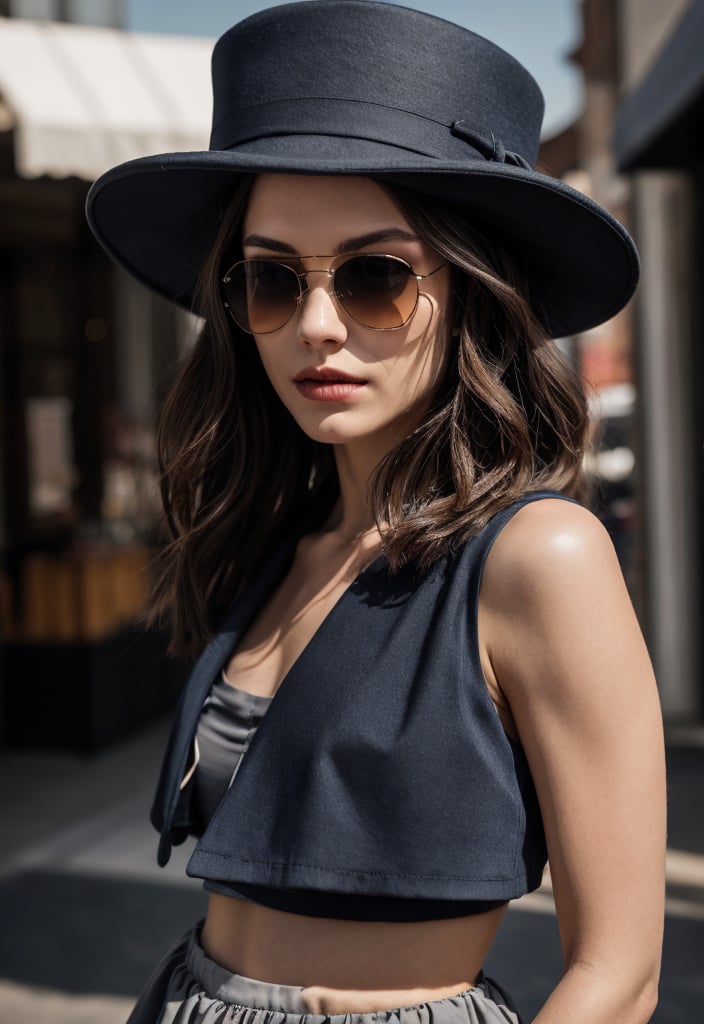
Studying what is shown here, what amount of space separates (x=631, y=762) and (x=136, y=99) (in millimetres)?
4693

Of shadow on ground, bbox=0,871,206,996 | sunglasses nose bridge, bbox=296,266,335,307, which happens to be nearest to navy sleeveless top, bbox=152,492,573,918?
sunglasses nose bridge, bbox=296,266,335,307

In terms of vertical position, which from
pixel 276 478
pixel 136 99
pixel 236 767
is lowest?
pixel 236 767

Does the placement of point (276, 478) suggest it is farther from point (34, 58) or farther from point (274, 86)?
Result: point (34, 58)

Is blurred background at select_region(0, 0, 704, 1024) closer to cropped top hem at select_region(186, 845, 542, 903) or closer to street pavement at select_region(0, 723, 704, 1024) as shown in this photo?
street pavement at select_region(0, 723, 704, 1024)

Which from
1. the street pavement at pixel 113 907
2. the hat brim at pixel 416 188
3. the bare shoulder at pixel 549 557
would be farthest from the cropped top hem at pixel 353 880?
the street pavement at pixel 113 907

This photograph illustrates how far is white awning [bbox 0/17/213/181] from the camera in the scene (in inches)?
185

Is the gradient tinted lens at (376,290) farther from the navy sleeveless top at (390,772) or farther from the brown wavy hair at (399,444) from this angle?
the navy sleeveless top at (390,772)

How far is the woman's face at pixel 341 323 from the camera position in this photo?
130 cm

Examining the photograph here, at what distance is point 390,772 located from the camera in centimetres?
117

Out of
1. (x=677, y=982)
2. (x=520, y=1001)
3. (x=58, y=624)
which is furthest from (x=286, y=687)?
(x=58, y=624)

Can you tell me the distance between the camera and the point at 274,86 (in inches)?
52.9

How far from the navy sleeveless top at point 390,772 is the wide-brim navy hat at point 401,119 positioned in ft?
1.20

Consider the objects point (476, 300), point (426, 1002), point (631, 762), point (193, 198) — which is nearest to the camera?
point (631, 762)

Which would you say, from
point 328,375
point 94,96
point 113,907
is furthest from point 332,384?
point 94,96
